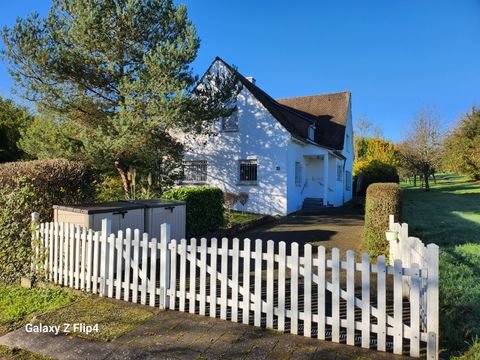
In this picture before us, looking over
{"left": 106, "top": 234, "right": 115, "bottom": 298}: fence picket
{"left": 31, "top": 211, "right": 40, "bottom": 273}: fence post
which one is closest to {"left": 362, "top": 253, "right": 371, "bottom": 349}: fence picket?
{"left": 106, "top": 234, "right": 115, "bottom": 298}: fence picket

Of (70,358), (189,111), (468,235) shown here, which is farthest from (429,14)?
(70,358)

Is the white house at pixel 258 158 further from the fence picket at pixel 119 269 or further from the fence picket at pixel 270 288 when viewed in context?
the fence picket at pixel 270 288

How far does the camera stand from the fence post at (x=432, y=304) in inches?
124

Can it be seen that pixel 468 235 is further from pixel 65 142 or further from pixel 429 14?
pixel 65 142

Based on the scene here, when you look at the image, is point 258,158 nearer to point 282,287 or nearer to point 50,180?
point 50,180

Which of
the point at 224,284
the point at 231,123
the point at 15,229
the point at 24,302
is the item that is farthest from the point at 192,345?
the point at 231,123

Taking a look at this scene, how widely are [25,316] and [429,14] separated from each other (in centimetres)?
1322

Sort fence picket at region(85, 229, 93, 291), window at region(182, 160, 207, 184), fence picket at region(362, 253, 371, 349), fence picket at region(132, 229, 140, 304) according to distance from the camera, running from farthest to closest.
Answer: window at region(182, 160, 207, 184), fence picket at region(85, 229, 93, 291), fence picket at region(132, 229, 140, 304), fence picket at region(362, 253, 371, 349)

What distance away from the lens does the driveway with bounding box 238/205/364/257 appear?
9.18m

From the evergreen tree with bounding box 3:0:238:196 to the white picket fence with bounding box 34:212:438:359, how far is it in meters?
6.99

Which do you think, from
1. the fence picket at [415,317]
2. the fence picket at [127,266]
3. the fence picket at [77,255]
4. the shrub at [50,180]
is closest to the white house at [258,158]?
the shrub at [50,180]

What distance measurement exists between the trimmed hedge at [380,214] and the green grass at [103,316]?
519 cm

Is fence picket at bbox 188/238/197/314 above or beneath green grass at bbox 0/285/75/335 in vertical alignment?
above

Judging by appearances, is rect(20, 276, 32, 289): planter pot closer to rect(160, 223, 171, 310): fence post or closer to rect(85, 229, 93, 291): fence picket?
rect(85, 229, 93, 291): fence picket
